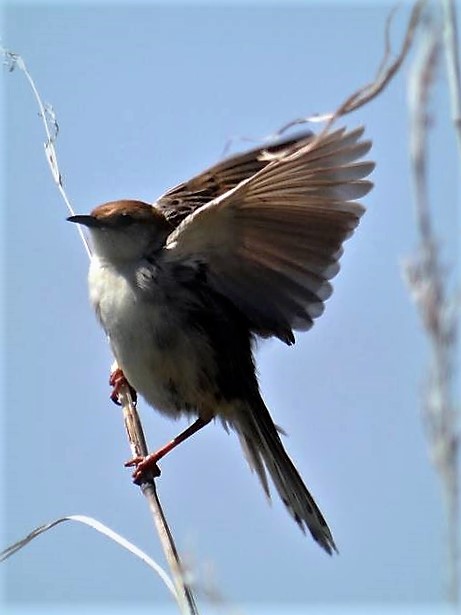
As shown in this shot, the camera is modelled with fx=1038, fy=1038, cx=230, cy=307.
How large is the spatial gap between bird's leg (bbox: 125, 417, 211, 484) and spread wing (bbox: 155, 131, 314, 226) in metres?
0.65

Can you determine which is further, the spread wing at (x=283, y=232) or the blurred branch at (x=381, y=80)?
the spread wing at (x=283, y=232)

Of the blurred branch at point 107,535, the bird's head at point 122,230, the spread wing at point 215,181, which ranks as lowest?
the blurred branch at point 107,535

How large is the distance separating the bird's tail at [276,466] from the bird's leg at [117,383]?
1.09ft

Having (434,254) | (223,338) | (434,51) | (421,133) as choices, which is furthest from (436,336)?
(223,338)

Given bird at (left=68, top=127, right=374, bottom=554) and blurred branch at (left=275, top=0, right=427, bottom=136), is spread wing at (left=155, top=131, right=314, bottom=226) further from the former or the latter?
blurred branch at (left=275, top=0, right=427, bottom=136)

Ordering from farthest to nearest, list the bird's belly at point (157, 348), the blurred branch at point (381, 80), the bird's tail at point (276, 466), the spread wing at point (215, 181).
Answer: the spread wing at point (215, 181)
the bird's tail at point (276, 466)
the bird's belly at point (157, 348)
the blurred branch at point (381, 80)

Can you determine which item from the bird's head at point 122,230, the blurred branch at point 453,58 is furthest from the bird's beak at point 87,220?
the blurred branch at point 453,58

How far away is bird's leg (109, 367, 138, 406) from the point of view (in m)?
3.08

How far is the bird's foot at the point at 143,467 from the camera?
2711 millimetres

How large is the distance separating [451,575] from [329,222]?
1136mm

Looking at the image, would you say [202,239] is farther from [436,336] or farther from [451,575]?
[451,575]

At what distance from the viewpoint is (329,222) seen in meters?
2.75

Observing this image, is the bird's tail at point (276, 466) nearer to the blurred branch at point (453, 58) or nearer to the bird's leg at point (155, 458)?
the bird's leg at point (155, 458)

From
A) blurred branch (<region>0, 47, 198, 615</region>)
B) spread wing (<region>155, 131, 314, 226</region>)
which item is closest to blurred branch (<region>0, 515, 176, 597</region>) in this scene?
blurred branch (<region>0, 47, 198, 615</region>)
